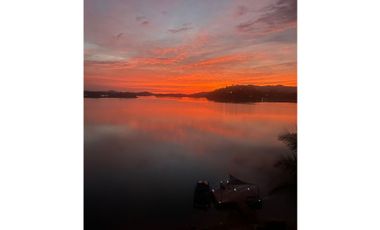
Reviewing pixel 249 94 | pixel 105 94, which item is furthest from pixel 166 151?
pixel 249 94

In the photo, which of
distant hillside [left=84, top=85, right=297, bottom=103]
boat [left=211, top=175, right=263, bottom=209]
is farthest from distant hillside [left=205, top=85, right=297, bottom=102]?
boat [left=211, top=175, right=263, bottom=209]

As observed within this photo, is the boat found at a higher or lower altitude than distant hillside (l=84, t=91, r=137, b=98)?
lower

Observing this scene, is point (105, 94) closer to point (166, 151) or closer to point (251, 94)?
point (166, 151)

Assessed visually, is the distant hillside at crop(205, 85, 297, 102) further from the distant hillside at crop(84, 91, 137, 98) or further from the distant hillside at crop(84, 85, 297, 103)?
the distant hillside at crop(84, 91, 137, 98)

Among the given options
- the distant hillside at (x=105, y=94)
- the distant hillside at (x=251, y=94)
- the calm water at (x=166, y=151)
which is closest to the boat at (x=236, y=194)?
the calm water at (x=166, y=151)

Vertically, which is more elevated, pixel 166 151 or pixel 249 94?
pixel 249 94

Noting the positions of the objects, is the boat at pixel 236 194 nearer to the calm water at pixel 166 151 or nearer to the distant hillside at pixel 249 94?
the calm water at pixel 166 151

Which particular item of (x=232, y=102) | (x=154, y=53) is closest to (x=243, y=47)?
(x=232, y=102)
